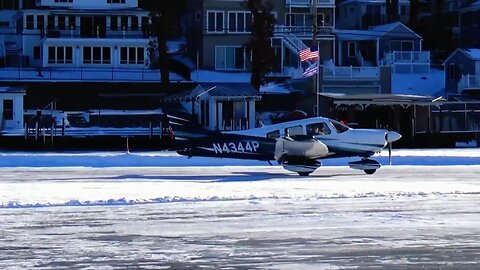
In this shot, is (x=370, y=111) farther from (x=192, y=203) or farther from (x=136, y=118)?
(x=192, y=203)

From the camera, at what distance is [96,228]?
14773mm

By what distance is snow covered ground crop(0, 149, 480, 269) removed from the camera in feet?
39.1

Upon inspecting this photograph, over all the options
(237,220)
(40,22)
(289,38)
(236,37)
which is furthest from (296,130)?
(40,22)

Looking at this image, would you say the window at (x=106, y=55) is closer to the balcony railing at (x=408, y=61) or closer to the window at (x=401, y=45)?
the balcony railing at (x=408, y=61)

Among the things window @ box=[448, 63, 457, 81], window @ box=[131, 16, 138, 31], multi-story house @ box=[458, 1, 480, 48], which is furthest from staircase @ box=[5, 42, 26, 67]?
multi-story house @ box=[458, 1, 480, 48]

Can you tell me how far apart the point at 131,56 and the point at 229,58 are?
777cm

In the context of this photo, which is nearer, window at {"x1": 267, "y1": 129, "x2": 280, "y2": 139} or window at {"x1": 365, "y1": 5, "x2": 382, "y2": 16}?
window at {"x1": 267, "y1": 129, "x2": 280, "y2": 139}

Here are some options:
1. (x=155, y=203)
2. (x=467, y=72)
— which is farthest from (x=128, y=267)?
(x=467, y=72)

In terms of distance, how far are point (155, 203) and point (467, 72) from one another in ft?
188

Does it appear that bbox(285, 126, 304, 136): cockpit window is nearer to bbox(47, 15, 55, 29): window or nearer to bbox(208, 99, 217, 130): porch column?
bbox(208, 99, 217, 130): porch column

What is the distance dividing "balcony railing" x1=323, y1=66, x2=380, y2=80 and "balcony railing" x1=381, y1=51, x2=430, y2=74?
4.45 m

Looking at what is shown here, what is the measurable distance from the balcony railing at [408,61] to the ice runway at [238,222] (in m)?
46.5

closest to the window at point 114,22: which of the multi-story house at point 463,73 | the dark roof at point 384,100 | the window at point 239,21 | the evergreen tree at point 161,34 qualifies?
the evergreen tree at point 161,34

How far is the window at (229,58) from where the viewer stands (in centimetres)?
7241
